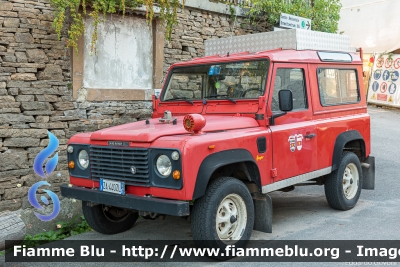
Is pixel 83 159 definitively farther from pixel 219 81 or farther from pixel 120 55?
pixel 120 55

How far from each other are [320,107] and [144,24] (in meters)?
3.52

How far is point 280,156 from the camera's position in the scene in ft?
18.2

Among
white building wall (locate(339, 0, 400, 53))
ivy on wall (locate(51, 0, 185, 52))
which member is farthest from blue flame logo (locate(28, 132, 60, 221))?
white building wall (locate(339, 0, 400, 53))

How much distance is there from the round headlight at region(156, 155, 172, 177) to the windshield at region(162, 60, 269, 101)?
154 cm

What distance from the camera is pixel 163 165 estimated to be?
454cm

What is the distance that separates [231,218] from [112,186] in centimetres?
122

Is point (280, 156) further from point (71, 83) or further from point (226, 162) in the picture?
point (71, 83)

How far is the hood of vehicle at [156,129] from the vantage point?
4727 mm

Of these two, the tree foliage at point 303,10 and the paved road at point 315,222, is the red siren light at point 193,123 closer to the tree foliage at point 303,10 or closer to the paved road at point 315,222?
the paved road at point 315,222

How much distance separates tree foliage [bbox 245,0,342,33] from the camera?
10.6 m

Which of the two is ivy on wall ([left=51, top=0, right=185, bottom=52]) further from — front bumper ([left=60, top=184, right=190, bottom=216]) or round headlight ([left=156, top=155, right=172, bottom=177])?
round headlight ([left=156, top=155, right=172, bottom=177])

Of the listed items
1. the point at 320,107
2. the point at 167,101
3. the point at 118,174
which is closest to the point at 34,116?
the point at 167,101

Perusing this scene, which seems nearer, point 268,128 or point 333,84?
point 268,128

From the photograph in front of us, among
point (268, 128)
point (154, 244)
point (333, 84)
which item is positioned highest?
point (333, 84)
